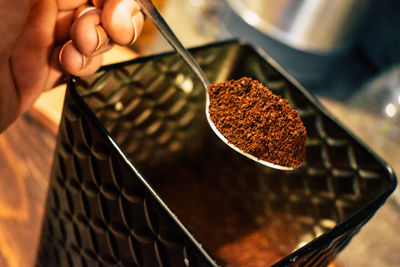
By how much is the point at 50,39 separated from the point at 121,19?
0.33 ft

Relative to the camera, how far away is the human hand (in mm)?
354

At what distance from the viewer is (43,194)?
0.48m

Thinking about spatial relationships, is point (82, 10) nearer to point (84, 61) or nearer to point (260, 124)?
point (84, 61)

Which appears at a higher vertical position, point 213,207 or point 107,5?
point 107,5

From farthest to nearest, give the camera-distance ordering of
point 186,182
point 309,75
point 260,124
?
point 309,75 → point 186,182 → point 260,124

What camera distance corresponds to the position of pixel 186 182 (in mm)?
505

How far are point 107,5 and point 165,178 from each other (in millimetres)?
231

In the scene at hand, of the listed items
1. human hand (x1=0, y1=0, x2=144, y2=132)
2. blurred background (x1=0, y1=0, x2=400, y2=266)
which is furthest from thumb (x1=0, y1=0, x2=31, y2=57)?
blurred background (x1=0, y1=0, x2=400, y2=266)

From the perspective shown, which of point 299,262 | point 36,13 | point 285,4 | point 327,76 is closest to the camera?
point 299,262

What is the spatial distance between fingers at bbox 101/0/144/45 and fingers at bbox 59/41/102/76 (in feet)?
0.11

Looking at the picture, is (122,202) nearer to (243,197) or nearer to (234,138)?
(234,138)

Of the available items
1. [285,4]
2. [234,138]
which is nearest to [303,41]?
[285,4]

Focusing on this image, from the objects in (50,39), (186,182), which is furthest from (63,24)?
(186,182)

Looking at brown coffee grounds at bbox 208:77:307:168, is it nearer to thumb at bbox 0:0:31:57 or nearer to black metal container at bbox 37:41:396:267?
black metal container at bbox 37:41:396:267
